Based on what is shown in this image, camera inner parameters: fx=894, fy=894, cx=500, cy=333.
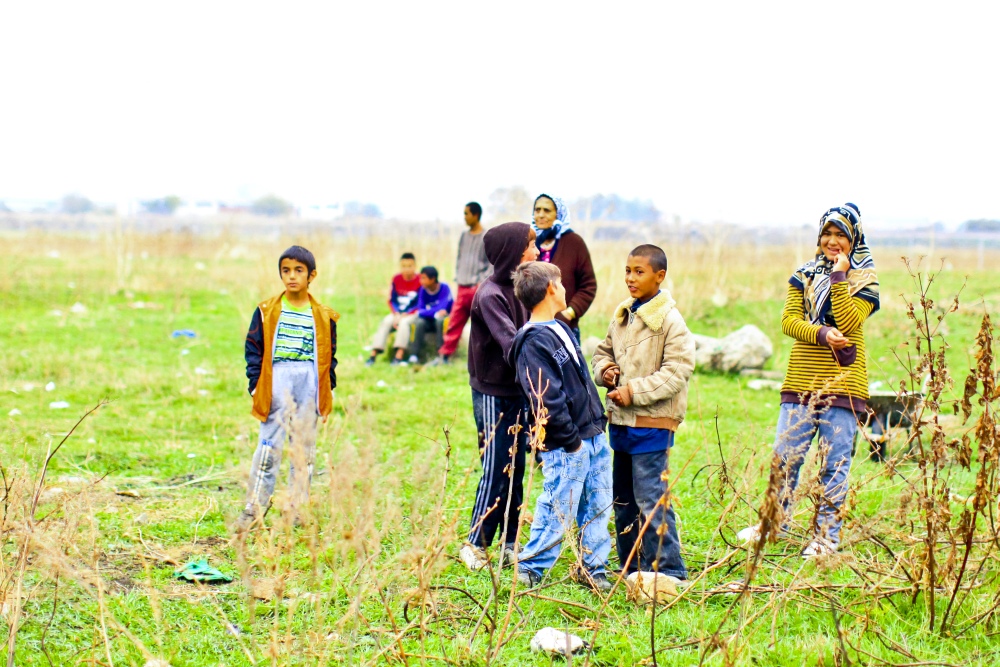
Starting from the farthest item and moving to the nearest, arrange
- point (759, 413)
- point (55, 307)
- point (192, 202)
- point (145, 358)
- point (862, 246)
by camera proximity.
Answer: point (192, 202) → point (55, 307) → point (145, 358) → point (759, 413) → point (862, 246)

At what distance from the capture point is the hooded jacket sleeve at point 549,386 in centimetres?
359

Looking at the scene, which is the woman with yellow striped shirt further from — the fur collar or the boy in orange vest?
the boy in orange vest

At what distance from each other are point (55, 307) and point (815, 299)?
12540 millimetres

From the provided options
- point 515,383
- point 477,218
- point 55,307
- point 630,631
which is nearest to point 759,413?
point 477,218

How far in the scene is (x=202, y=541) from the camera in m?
4.40

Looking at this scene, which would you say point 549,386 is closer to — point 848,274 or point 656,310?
point 656,310

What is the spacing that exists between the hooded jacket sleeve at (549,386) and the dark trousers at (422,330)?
5.96 m

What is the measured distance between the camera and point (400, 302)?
33.4 ft

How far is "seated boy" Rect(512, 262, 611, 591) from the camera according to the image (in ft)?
12.0

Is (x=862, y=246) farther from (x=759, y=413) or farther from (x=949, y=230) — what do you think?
(x=949, y=230)

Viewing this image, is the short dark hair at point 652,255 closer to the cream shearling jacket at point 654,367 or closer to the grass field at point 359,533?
the cream shearling jacket at point 654,367

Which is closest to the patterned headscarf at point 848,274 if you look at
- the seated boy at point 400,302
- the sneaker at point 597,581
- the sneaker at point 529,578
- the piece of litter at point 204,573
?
the sneaker at point 597,581

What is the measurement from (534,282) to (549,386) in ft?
1.46

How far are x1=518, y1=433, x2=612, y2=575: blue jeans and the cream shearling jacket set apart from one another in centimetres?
21
